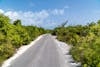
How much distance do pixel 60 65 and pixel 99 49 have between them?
7.01 meters

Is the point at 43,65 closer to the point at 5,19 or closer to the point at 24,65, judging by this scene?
the point at 24,65

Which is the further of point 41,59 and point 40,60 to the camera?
point 41,59

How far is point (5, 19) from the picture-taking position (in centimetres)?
3297

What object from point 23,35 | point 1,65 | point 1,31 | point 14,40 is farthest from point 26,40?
point 1,65

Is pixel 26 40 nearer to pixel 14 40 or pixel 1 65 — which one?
pixel 14 40

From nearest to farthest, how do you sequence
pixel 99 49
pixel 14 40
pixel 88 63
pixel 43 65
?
pixel 99 49
pixel 88 63
pixel 43 65
pixel 14 40

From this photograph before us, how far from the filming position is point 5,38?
3275 cm

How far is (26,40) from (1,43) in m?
24.7

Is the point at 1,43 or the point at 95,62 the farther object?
the point at 1,43

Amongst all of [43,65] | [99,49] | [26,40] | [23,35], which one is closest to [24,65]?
[43,65]

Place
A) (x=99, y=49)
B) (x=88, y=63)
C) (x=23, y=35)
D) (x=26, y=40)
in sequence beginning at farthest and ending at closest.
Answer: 1. (x=26, y=40)
2. (x=23, y=35)
3. (x=88, y=63)
4. (x=99, y=49)

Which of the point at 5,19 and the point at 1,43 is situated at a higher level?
the point at 5,19

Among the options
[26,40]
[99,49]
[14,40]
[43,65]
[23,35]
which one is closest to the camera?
Answer: [99,49]

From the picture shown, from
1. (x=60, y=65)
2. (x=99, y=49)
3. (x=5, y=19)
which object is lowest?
(x=60, y=65)
